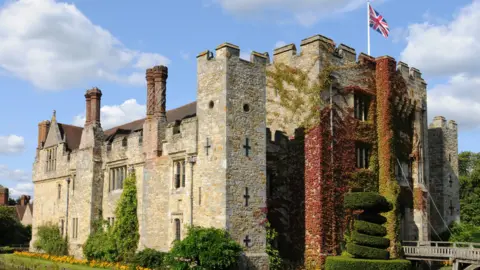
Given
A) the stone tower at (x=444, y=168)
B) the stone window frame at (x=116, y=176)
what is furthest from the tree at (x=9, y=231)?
the stone tower at (x=444, y=168)

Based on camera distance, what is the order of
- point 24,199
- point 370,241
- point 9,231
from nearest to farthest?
point 370,241, point 9,231, point 24,199

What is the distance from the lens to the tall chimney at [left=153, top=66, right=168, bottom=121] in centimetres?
2708

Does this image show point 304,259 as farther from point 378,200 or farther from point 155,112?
point 155,112

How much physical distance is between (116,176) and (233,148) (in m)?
10.5

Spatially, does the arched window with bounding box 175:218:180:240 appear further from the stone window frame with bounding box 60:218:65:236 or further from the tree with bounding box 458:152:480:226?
the tree with bounding box 458:152:480:226

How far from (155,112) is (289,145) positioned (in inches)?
272

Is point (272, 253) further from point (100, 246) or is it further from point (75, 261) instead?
point (75, 261)

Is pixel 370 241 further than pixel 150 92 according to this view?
No

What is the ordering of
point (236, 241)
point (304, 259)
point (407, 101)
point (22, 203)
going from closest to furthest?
1. point (236, 241)
2. point (304, 259)
3. point (407, 101)
4. point (22, 203)

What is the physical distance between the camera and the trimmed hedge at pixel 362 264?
2197 centimetres

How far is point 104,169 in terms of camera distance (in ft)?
103

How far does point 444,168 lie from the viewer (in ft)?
120

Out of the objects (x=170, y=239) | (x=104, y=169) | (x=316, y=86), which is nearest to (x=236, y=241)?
(x=170, y=239)

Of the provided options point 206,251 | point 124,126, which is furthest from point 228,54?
point 124,126
